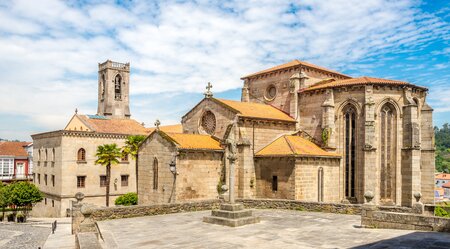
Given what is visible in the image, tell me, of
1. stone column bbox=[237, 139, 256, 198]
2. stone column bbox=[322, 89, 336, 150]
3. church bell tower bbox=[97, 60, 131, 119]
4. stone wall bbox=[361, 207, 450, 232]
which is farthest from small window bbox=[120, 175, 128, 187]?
stone wall bbox=[361, 207, 450, 232]

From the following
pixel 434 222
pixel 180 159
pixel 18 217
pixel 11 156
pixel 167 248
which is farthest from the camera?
pixel 11 156

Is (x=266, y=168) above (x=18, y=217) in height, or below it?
above

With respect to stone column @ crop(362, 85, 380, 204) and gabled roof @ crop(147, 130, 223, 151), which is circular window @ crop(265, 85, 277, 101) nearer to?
gabled roof @ crop(147, 130, 223, 151)

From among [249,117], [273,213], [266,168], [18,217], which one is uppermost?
[249,117]

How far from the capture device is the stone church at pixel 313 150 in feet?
79.9

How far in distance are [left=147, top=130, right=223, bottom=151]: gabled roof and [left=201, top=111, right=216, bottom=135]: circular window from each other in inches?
48.8

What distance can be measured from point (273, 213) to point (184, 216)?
4758 millimetres

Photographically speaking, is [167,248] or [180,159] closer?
[167,248]

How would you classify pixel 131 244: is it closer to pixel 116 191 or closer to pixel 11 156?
pixel 116 191

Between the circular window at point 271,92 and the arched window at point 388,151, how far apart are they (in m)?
9.56

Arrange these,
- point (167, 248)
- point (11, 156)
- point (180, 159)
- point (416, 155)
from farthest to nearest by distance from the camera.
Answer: point (11, 156) < point (416, 155) < point (180, 159) < point (167, 248)

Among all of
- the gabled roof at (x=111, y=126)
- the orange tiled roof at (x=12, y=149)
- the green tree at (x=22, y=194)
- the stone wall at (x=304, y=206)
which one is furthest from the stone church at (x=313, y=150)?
the orange tiled roof at (x=12, y=149)

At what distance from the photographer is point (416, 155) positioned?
25703 mm

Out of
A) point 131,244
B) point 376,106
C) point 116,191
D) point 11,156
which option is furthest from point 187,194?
point 11,156
